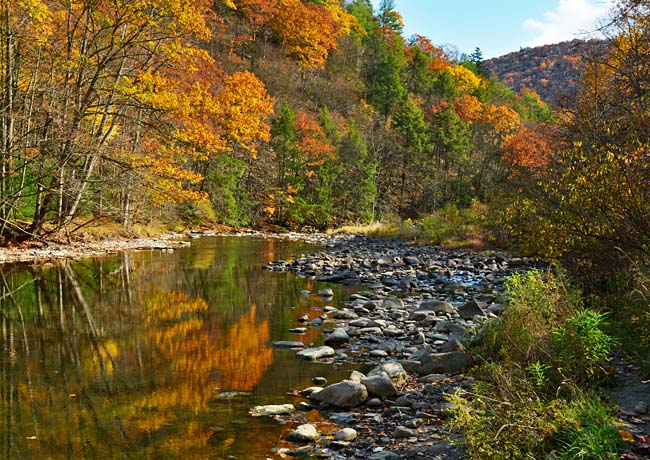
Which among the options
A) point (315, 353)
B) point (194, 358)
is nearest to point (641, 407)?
point (315, 353)

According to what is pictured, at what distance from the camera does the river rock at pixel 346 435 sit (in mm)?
4294

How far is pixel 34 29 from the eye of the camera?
1518 cm

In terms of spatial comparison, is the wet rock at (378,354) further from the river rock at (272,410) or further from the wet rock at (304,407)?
the river rock at (272,410)

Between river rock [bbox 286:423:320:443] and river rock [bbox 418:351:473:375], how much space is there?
202cm

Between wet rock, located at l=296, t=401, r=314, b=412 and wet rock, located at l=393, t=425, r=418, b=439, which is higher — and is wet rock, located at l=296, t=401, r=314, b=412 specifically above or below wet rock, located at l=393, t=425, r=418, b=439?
below

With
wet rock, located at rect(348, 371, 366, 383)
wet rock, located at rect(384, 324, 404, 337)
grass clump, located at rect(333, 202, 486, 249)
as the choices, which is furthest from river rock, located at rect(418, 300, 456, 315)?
grass clump, located at rect(333, 202, 486, 249)

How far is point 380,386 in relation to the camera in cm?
534

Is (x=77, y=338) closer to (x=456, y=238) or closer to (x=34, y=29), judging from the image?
(x=34, y=29)

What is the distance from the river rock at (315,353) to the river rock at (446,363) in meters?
1.30

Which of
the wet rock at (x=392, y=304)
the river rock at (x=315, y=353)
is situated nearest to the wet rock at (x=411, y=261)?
the wet rock at (x=392, y=304)

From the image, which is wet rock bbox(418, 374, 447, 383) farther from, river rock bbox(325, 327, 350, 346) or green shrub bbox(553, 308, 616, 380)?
river rock bbox(325, 327, 350, 346)

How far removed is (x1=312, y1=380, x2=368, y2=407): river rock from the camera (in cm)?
512

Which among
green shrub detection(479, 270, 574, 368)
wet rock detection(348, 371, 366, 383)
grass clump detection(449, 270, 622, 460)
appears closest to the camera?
grass clump detection(449, 270, 622, 460)

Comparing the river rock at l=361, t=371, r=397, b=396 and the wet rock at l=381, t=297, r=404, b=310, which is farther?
the wet rock at l=381, t=297, r=404, b=310
